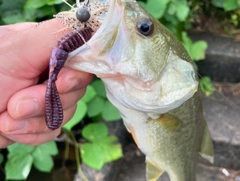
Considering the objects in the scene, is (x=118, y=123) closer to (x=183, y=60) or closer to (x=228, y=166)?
(x=228, y=166)

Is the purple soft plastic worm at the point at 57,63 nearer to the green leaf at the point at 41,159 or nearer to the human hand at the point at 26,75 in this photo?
the human hand at the point at 26,75

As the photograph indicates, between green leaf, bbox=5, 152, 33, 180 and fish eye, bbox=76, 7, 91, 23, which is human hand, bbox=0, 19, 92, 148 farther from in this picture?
green leaf, bbox=5, 152, 33, 180

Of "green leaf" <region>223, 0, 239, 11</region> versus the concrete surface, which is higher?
"green leaf" <region>223, 0, 239, 11</region>

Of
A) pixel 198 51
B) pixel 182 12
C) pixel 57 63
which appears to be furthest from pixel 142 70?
pixel 198 51

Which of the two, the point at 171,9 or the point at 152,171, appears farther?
the point at 171,9

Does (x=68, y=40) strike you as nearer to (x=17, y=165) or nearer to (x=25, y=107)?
(x=25, y=107)

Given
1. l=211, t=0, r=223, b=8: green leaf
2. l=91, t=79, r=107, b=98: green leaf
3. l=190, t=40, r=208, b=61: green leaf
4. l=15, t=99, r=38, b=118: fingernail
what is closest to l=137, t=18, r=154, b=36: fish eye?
l=15, t=99, r=38, b=118: fingernail

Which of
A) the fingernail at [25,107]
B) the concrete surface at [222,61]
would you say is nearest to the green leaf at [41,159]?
the fingernail at [25,107]
